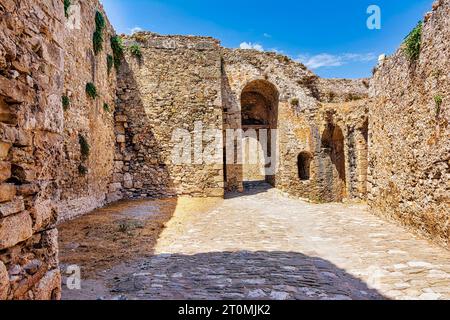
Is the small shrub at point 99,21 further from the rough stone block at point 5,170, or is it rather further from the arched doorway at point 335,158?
the arched doorway at point 335,158

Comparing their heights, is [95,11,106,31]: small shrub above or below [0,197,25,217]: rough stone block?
above

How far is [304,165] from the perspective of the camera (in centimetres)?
1623

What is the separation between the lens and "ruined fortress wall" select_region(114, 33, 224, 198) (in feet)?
41.1

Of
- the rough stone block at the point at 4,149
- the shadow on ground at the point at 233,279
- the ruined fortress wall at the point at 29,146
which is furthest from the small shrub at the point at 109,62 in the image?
the rough stone block at the point at 4,149

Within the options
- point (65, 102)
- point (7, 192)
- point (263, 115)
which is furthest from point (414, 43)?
point (263, 115)

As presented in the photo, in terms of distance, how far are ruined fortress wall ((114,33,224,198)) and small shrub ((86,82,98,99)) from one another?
2903 millimetres

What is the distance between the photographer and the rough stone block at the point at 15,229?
2.16 m

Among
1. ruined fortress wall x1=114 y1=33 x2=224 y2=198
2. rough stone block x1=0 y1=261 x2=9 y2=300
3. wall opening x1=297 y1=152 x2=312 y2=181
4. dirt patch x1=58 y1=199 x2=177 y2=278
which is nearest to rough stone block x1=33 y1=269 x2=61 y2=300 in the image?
rough stone block x1=0 y1=261 x2=9 y2=300

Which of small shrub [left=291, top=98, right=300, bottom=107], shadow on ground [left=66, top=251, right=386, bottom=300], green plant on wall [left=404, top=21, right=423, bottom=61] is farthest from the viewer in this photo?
small shrub [left=291, top=98, right=300, bottom=107]

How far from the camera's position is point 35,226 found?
8.46 ft

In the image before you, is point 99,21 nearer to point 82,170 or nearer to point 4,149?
point 82,170

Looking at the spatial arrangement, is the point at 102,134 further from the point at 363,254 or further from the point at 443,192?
the point at 443,192

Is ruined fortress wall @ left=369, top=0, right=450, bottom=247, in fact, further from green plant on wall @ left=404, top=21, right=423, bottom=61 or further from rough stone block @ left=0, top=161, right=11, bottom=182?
rough stone block @ left=0, top=161, right=11, bottom=182
